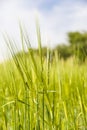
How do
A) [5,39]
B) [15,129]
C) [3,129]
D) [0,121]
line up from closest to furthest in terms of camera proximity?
[5,39] < [15,129] < [3,129] < [0,121]

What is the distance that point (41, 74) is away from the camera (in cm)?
98

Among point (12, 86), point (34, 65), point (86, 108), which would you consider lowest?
point (86, 108)

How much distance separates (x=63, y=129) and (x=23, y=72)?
0.41m

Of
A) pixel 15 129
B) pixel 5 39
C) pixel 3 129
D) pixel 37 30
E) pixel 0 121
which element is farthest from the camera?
pixel 0 121

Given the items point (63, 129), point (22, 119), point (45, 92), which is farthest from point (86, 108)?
point (45, 92)

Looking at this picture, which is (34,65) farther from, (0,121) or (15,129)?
(0,121)

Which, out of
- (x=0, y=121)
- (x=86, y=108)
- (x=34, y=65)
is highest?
(x=34, y=65)

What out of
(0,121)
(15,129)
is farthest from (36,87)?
(0,121)

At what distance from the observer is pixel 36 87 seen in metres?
1.02

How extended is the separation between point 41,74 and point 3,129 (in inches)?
20.9

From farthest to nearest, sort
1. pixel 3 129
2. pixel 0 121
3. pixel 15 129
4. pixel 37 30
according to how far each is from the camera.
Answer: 1. pixel 0 121
2. pixel 3 129
3. pixel 15 129
4. pixel 37 30

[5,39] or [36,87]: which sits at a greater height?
[5,39]

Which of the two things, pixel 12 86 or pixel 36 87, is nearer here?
pixel 36 87

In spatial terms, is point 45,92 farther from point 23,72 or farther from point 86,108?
point 86,108
